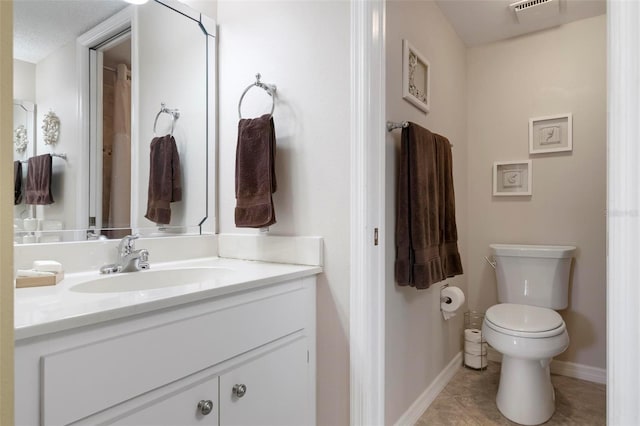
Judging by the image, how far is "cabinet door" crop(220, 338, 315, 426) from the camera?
1036 millimetres

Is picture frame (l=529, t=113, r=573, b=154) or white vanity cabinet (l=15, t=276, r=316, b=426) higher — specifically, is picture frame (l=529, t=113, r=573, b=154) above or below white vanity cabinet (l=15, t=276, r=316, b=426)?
above

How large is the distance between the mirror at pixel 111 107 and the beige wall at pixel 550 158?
6.15 feet

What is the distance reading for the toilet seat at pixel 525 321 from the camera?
1734mm

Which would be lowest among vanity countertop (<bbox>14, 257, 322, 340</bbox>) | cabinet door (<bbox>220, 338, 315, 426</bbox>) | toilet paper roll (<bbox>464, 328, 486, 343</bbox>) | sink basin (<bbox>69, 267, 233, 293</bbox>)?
toilet paper roll (<bbox>464, 328, 486, 343</bbox>)

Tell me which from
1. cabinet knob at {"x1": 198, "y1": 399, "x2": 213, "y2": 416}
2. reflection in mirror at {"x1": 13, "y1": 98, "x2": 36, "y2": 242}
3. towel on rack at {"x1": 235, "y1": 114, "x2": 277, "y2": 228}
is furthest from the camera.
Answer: towel on rack at {"x1": 235, "y1": 114, "x2": 277, "y2": 228}

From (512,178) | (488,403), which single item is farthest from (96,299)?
(512,178)

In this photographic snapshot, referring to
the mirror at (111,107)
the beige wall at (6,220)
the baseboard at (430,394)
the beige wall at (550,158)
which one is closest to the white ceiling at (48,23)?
the mirror at (111,107)

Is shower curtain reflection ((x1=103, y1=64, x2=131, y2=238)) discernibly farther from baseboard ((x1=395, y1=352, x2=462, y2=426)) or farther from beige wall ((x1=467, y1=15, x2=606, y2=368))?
beige wall ((x1=467, y1=15, x2=606, y2=368))

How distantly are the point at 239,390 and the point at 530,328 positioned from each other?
1.43 metres

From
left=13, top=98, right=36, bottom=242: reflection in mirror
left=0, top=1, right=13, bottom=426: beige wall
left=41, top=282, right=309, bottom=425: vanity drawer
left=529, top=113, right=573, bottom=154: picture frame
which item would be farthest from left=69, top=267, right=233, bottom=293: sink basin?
left=529, top=113, right=573, bottom=154: picture frame

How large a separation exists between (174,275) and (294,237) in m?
0.47

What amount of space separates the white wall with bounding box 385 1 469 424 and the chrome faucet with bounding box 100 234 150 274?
3.19 feet

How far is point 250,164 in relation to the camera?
145cm

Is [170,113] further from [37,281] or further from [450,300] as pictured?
[450,300]
